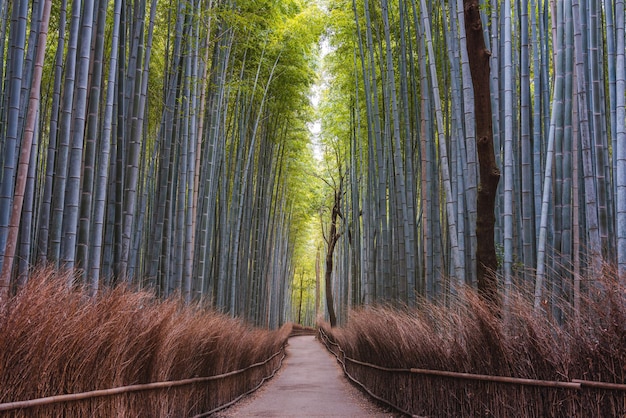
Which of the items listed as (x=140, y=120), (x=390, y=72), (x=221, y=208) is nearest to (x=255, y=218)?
(x=221, y=208)

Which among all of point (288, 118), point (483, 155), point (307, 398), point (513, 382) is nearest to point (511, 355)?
point (513, 382)

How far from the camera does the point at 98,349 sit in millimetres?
2842

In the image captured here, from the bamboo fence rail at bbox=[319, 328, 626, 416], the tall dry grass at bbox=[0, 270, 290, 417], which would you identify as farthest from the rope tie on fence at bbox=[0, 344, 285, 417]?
the bamboo fence rail at bbox=[319, 328, 626, 416]

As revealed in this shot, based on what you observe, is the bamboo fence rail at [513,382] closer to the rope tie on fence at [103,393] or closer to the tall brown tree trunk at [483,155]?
the tall brown tree trunk at [483,155]

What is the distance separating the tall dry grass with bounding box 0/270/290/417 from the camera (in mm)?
2195

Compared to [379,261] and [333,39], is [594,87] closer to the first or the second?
[379,261]

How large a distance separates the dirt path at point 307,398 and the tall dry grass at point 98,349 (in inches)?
34.1

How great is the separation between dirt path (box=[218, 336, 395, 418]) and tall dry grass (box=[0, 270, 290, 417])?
2.84 ft

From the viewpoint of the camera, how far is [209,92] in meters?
7.23

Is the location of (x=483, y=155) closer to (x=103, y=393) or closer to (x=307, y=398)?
(x=103, y=393)

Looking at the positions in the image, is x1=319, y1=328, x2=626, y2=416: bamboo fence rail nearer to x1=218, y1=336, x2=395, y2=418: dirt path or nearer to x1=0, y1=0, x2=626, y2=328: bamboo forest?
x1=0, y1=0, x2=626, y2=328: bamboo forest

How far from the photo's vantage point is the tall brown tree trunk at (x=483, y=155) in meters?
4.05

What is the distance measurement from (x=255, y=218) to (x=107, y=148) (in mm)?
6938

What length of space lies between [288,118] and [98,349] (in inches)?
322
